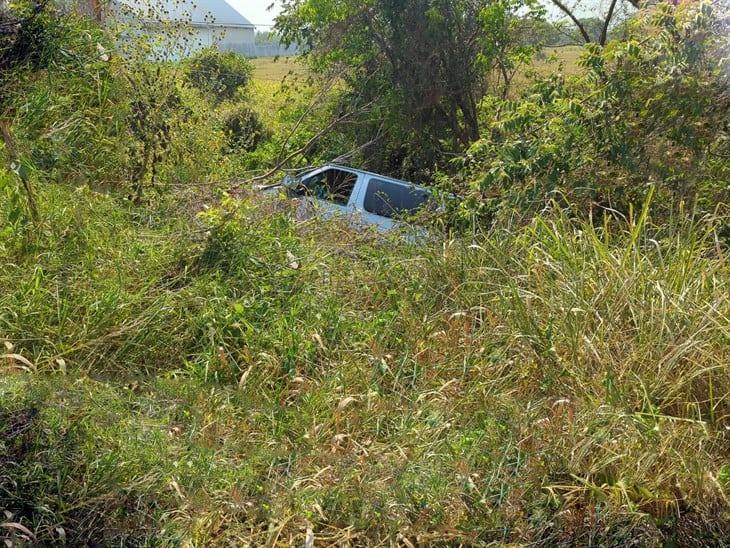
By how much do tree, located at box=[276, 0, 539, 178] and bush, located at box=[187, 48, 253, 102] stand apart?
1.77 m

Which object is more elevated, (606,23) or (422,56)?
(606,23)

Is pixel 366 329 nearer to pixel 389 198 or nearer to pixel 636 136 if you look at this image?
pixel 636 136

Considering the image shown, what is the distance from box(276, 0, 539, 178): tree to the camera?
37.1 ft

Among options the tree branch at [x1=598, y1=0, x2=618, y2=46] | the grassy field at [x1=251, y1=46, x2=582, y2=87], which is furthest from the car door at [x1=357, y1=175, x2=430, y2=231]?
the tree branch at [x1=598, y1=0, x2=618, y2=46]

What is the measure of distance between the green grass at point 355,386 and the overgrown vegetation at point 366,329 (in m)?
0.02

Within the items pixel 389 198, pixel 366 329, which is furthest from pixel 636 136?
pixel 389 198

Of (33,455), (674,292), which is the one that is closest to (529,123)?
(674,292)

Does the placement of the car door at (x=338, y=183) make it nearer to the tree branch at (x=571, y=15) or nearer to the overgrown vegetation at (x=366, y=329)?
the overgrown vegetation at (x=366, y=329)

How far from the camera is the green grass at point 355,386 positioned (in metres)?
3.02

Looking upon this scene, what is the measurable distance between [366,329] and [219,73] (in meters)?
8.66

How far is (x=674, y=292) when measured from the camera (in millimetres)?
3996

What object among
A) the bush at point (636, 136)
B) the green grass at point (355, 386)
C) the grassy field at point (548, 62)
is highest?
the grassy field at point (548, 62)

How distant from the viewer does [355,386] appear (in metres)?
4.06

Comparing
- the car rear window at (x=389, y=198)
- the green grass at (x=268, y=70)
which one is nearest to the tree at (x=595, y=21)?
the car rear window at (x=389, y=198)
